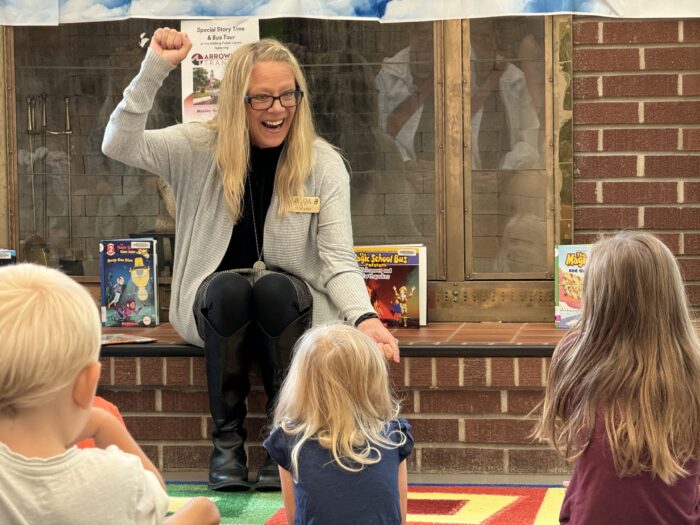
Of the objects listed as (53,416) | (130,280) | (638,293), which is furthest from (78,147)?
(53,416)

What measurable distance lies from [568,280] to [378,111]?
3.15 feet

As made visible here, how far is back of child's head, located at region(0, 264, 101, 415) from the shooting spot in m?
1.53

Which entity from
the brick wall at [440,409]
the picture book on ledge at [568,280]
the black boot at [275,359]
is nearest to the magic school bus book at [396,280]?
the picture book on ledge at [568,280]

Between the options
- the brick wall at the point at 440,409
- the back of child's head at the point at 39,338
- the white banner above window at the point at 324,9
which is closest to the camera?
the back of child's head at the point at 39,338

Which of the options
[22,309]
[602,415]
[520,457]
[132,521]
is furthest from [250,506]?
[22,309]

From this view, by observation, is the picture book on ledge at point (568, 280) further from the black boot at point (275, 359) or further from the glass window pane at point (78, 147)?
the glass window pane at point (78, 147)

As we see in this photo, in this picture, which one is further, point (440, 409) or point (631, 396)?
point (440, 409)

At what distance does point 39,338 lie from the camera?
1.53 metres

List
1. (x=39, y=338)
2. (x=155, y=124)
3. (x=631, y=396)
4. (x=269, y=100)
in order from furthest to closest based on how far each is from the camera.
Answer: (x=155, y=124)
(x=269, y=100)
(x=631, y=396)
(x=39, y=338)

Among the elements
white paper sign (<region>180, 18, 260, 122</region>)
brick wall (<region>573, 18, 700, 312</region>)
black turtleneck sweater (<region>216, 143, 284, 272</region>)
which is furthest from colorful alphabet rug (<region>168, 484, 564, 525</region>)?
white paper sign (<region>180, 18, 260, 122</region>)

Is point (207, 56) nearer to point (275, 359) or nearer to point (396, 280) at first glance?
point (396, 280)

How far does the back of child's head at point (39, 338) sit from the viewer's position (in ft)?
5.01

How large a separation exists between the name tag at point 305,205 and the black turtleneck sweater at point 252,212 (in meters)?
0.10

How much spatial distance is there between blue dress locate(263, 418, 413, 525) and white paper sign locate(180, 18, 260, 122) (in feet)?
7.61
